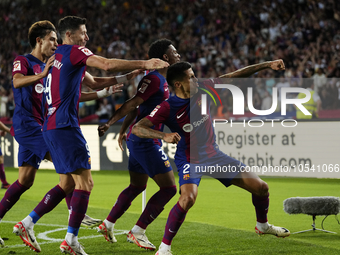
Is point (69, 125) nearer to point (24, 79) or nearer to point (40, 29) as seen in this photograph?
point (24, 79)

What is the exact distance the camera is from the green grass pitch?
16.1 feet

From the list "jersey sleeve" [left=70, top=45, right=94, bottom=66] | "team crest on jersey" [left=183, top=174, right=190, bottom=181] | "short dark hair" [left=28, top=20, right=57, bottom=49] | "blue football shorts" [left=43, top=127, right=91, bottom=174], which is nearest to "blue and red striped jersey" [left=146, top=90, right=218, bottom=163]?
"team crest on jersey" [left=183, top=174, right=190, bottom=181]

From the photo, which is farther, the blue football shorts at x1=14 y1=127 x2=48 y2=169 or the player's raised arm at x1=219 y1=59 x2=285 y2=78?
the blue football shorts at x1=14 y1=127 x2=48 y2=169

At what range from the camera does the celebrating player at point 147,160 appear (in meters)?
5.06

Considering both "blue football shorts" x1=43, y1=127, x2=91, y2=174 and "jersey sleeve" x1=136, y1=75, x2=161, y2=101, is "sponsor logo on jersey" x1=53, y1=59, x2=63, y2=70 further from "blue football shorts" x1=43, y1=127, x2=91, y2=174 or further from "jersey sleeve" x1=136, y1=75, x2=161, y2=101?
"jersey sleeve" x1=136, y1=75, x2=161, y2=101

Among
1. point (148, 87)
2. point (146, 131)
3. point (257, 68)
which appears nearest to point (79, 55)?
point (146, 131)

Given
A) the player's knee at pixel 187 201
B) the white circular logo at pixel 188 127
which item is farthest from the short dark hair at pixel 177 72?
the player's knee at pixel 187 201

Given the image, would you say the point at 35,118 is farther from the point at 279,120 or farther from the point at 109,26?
the point at 109,26

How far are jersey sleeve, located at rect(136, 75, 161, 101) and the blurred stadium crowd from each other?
22.0 feet

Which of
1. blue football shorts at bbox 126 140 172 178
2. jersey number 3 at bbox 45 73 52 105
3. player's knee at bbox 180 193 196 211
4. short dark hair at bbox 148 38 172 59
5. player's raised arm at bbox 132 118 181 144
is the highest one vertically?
short dark hair at bbox 148 38 172 59

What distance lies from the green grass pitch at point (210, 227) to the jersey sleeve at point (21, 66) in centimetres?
186

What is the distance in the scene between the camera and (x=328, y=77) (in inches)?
525

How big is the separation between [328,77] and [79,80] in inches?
405

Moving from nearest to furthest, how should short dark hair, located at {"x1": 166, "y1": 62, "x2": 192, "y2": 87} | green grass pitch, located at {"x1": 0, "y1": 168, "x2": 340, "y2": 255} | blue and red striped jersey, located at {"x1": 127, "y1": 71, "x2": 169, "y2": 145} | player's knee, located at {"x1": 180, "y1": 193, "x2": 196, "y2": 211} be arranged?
player's knee, located at {"x1": 180, "y1": 193, "x2": 196, "y2": 211}
short dark hair, located at {"x1": 166, "y1": 62, "x2": 192, "y2": 87}
green grass pitch, located at {"x1": 0, "y1": 168, "x2": 340, "y2": 255}
blue and red striped jersey, located at {"x1": 127, "y1": 71, "x2": 169, "y2": 145}
